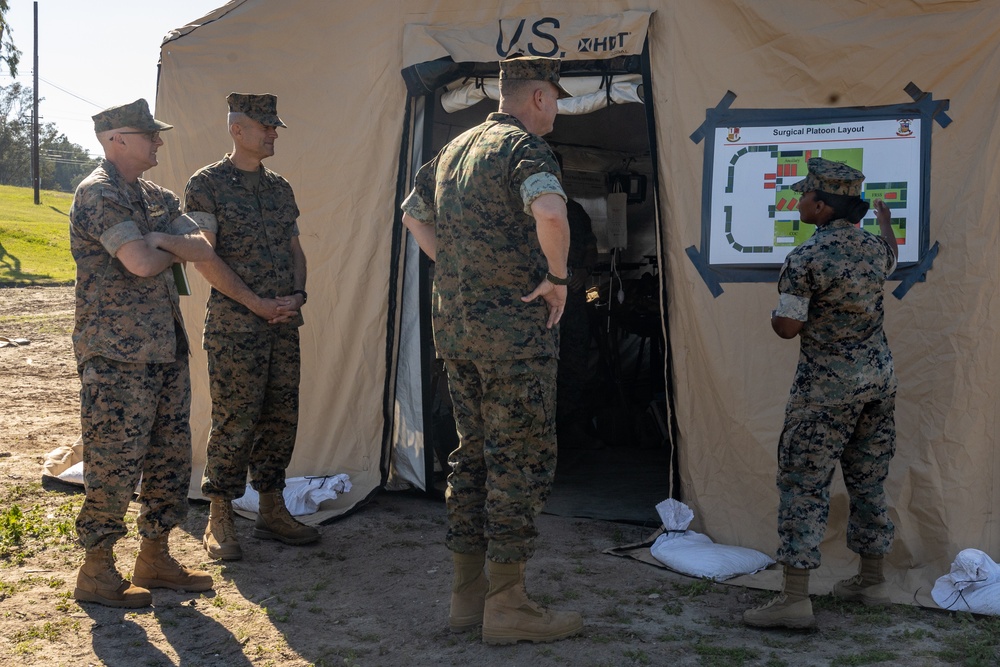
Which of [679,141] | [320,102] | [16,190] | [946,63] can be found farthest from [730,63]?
[16,190]

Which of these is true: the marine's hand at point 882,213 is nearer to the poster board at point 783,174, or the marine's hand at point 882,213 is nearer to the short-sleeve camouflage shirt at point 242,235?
the poster board at point 783,174

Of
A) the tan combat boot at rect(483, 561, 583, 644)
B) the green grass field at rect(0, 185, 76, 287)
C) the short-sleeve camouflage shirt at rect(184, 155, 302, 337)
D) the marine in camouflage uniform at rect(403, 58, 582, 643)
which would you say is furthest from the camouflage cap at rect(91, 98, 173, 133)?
the green grass field at rect(0, 185, 76, 287)

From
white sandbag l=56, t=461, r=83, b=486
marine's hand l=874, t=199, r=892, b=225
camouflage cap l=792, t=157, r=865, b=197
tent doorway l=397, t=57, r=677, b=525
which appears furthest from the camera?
white sandbag l=56, t=461, r=83, b=486

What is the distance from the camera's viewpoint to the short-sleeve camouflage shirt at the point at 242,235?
4.66 metres

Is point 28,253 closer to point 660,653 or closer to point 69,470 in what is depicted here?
point 69,470

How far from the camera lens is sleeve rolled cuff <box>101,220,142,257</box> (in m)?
3.92

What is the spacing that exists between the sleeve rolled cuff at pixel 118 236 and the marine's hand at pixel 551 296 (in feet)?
5.31

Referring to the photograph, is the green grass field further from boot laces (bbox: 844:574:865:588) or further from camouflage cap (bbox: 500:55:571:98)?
boot laces (bbox: 844:574:865:588)

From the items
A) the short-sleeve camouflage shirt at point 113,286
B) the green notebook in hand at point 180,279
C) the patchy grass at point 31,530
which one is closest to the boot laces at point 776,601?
the short-sleeve camouflage shirt at point 113,286

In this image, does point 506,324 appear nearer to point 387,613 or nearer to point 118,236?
point 387,613

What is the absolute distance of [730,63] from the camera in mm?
4676

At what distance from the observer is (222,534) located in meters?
4.82

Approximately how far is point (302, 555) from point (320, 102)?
259 cm

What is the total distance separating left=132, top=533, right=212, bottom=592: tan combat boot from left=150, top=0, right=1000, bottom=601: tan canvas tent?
4.57ft
